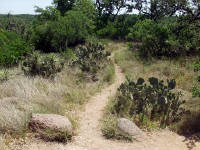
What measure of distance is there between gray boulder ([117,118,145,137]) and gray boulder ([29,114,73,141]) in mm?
1038

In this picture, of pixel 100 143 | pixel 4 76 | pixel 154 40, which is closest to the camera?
pixel 100 143

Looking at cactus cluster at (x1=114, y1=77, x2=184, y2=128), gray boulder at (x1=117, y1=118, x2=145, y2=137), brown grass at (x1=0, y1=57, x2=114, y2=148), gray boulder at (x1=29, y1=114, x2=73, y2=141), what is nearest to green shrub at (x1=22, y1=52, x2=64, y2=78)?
brown grass at (x1=0, y1=57, x2=114, y2=148)

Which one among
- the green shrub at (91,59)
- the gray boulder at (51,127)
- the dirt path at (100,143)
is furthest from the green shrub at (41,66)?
the gray boulder at (51,127)

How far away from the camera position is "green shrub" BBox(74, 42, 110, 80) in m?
9.15

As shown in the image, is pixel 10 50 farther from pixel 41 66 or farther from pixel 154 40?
pixel 154 40

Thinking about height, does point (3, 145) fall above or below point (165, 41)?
below

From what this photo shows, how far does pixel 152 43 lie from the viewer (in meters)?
11.6

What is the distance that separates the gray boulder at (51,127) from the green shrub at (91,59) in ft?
14.3

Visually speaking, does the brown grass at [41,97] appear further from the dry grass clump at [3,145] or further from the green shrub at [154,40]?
the green shrub at [154,40]

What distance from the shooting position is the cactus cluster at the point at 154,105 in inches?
198

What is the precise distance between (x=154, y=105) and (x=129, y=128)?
1046 mm

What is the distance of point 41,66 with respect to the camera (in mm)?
8086

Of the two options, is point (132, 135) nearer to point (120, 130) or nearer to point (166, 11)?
point (120, 130)

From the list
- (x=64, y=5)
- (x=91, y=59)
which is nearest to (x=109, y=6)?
(x=64, y=5)
